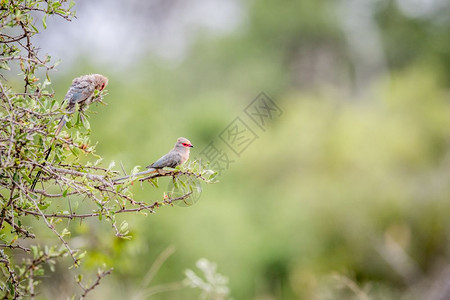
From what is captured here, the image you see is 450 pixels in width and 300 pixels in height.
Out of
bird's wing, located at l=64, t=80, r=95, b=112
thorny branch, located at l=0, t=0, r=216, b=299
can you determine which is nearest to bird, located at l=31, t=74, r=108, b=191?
bird's wing, located at l=64, t=80, r=95, b=112

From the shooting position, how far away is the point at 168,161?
3.16m

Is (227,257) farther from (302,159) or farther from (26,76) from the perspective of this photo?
(26,76)

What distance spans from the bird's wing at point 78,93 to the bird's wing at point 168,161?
50 cm

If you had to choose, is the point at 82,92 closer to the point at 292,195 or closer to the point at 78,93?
the point at 78,93

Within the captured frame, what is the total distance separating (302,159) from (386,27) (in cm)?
1456

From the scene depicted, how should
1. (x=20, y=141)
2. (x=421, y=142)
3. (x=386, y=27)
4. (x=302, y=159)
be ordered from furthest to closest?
(x=386, y=27), (x=302, y=159), (x=421, y=142), (x=20, y=141)

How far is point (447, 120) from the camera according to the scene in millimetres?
14977

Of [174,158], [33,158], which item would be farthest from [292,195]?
[33,158]

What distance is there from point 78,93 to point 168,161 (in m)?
0.58

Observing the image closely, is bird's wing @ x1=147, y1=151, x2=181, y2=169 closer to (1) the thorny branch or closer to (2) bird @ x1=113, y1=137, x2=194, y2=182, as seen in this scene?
(2) bird @ x1=113, y1=137, x2=194, y2=182

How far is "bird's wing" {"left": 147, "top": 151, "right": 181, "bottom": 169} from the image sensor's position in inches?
123

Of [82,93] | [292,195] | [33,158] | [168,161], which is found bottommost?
[168,161]

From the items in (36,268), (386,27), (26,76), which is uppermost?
(386,27)

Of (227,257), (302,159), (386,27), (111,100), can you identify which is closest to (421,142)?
(302,159)
